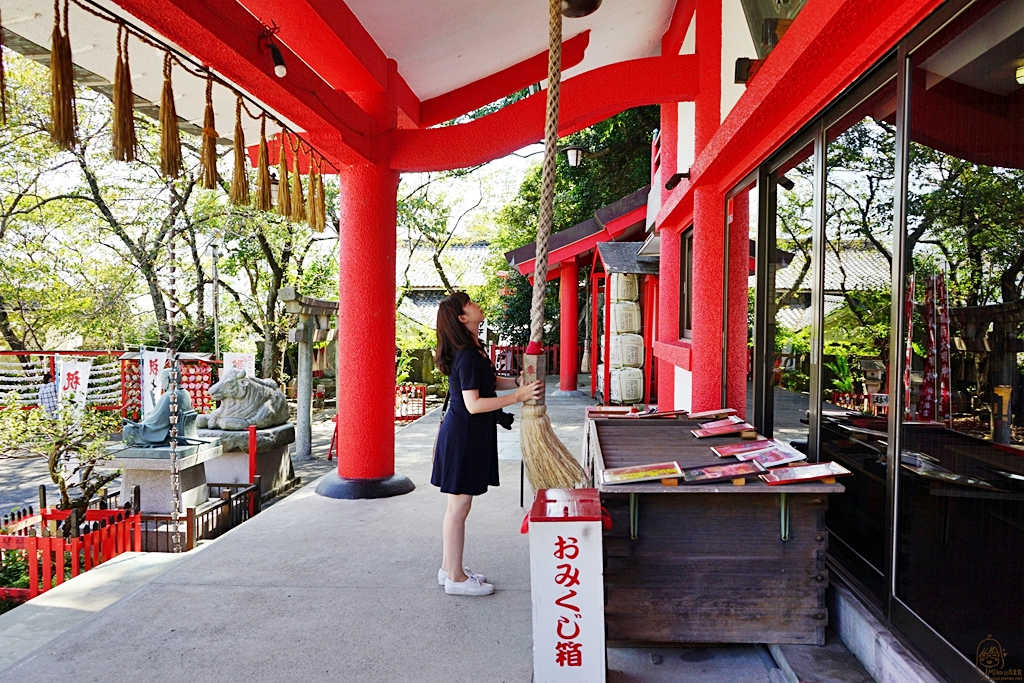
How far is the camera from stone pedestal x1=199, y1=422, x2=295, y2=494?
7.89m

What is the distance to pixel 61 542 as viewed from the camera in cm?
442

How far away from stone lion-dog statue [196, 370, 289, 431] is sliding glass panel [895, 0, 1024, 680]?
736 centimetres

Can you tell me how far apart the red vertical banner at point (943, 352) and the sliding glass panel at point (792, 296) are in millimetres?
1071

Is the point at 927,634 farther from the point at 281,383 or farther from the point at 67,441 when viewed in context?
the point at 281,383

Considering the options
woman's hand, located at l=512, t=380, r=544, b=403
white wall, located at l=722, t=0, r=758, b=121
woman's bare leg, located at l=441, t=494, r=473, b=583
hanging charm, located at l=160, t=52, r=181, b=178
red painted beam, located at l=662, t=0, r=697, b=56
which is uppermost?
red painted beam, located at l=662, t=0, r=697, b=56

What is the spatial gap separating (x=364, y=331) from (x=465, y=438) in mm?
2278

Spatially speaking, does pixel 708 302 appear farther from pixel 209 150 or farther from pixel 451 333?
pixel 209 150

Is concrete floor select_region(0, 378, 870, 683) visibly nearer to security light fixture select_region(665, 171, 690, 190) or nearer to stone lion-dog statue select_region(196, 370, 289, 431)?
security light fixture select_region(665, 171, 690, 190)

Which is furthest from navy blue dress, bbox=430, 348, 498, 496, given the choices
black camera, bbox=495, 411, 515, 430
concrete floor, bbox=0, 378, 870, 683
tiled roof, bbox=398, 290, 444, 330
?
tiled roof, bbox=398, 290, 444, 330

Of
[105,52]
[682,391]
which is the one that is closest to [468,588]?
[105,52]

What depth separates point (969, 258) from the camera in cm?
193

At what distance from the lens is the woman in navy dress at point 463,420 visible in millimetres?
3094

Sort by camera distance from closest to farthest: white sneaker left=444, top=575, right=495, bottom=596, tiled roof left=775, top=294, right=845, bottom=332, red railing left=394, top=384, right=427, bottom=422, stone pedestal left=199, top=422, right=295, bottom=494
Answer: tiled roof left=775, top=294, right=845, bottom=332 → white sneaker left=444, top=575, right=495, bottom=596 → stone pedestal left=199, top=422, right=295, bottom=494 → red railing left=394, top=384, right=427, bottom=422

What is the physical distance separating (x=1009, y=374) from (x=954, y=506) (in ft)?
1.64
